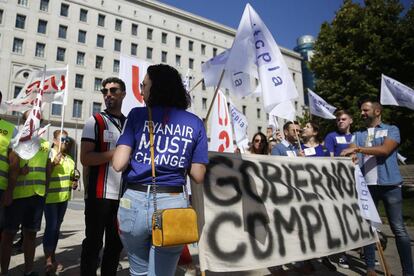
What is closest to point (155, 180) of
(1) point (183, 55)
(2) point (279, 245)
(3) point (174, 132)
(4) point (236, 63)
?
(3) point (174, 132)

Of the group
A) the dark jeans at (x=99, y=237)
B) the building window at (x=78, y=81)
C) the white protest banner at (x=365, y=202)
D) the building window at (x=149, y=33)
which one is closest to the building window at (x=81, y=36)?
the building window at (x=78, y=81)

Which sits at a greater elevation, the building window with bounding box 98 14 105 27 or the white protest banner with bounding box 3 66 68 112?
the building window with bounding box 98 14 105 27

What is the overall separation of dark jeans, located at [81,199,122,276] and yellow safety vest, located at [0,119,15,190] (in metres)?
1.06

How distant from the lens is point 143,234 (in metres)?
1.75

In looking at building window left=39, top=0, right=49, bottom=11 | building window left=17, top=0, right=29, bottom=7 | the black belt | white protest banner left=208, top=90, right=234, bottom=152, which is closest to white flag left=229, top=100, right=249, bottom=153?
white protest banner left=208, top=90, right=234, bottom=152

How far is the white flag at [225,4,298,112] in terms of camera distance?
11.1 ft

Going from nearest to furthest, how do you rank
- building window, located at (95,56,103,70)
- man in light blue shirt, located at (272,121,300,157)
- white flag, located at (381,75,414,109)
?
man in light blue shirt, located at (272,121,300,157) < white flag, located at (381,75,414,109) < building window, located at (95,56,103,70)

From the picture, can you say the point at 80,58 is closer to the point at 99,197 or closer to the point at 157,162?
the point at 99,197

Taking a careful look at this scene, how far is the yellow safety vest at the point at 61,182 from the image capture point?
4.09m

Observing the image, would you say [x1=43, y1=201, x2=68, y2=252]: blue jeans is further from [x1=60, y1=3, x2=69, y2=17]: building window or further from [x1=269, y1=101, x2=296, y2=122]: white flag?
[x1=60, y1=3, x2=69, y2=17]: building window

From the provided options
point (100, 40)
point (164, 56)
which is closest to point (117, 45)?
point (100, 40)

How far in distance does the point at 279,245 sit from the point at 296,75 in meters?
55.4

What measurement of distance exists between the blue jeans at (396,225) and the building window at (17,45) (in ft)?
119

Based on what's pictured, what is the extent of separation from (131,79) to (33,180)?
6.54ft
